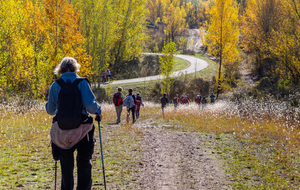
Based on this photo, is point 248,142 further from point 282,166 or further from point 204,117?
point 204,117

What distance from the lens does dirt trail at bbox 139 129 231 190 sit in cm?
597

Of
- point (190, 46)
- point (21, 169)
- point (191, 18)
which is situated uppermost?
point (191, 18)

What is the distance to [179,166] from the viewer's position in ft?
23.8

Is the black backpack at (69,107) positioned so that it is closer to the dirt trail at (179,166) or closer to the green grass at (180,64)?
the dirt trail at (179,166)

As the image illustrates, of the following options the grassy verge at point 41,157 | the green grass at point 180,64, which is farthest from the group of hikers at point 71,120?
the green grass at point 180,64

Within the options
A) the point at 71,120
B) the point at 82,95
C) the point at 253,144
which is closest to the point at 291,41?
the point at 253,144

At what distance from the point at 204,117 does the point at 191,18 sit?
9621 cm

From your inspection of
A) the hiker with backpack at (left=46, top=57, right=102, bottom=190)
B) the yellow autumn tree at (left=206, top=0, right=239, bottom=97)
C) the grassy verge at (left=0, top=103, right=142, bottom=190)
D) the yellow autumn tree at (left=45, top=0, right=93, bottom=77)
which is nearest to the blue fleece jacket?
the hiker with backpack at (left=46, top=57, right=102, bottom=190)

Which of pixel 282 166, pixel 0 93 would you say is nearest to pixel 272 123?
pixel 282 166

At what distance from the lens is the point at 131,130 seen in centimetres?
1232

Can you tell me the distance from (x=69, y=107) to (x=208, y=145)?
22.5 feet

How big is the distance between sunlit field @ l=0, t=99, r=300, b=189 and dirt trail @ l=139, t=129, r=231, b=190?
0.32 m

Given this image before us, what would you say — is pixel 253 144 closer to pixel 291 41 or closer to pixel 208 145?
pixel 208 145

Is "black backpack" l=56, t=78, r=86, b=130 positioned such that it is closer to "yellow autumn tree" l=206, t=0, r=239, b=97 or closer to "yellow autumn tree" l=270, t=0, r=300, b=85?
"yellow autumn tree" l=270, t=0, r=300, b=85
